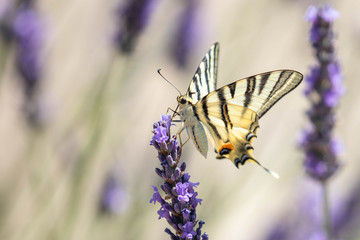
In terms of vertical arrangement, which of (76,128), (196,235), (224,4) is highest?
(224,4)

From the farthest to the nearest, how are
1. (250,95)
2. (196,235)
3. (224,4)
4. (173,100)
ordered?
1. (224,4)
2. (173,100)
3. (250,95)
4. (196,235)

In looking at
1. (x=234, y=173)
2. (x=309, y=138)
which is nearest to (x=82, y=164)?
(x=309, y=138)

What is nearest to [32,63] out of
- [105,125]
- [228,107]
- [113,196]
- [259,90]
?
[105,125]

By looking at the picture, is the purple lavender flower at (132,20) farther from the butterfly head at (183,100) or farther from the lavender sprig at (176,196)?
the lavender sprig at (176,196)

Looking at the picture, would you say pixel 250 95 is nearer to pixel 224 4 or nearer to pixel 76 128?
pixel 76 128

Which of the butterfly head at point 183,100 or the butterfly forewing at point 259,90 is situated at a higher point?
the butterfly head at point 183,100

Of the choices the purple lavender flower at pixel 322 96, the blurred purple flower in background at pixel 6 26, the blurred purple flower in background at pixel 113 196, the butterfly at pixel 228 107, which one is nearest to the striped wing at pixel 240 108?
the butterfly at pixel 228 107

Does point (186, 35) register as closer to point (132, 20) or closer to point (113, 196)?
point (132, 20)
